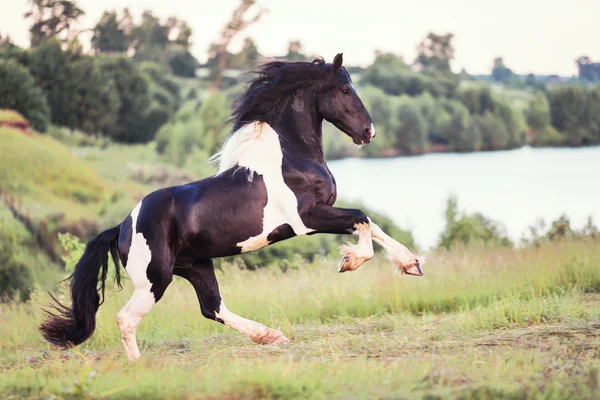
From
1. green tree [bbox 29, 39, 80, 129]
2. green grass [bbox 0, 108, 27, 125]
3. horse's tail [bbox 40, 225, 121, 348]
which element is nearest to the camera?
horse's tail [bbox 40, 225, 121, 348]

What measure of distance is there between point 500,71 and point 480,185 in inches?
1241

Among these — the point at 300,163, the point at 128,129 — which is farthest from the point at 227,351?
the point at 128,129

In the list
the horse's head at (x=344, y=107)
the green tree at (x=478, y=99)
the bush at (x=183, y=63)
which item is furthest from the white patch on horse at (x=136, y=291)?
the bush at (x=183, y=63)

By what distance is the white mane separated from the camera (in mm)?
6652

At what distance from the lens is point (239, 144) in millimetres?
6691

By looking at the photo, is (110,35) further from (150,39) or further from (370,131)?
(370,131)

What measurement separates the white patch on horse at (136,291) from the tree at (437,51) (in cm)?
7410

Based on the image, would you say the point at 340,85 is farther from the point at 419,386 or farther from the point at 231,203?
the point at 419,386

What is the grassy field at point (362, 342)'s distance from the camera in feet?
15.7

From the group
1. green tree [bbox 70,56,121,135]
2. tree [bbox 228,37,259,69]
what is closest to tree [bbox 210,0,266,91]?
tree [bbox 228,37,259,69]

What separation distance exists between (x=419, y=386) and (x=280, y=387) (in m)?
0.77

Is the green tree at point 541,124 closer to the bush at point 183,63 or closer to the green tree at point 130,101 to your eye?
the green tree at point 130,101

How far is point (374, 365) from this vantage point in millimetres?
5285

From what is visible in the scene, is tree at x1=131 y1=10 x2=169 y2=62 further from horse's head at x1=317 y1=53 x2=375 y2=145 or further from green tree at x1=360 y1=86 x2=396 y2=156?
horse's head at x1=317 y1=53 x2=375 y2=145
